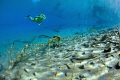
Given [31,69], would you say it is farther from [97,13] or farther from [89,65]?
[97,13]

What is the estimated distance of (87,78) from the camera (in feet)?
6.38

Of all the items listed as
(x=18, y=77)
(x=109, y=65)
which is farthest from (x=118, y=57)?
(x=18, y=77)

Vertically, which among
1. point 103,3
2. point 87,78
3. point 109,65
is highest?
point 103,3

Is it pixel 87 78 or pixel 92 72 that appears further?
pixel 92 72

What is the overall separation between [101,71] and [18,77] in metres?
1.62

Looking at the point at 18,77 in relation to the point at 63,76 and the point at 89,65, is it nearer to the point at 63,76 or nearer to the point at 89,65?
the point at 63,76

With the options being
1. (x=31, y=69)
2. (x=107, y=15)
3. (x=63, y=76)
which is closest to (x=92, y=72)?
(x=63, y=76)

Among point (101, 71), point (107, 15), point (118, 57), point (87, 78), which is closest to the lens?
point (87, 78)

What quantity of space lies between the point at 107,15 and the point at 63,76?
38983mm

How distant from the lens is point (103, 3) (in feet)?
112

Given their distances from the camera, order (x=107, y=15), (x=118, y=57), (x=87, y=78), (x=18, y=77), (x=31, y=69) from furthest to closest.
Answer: (x=107, y=15) < (x=31, y=69) < (x=118, y=57) < (x=18, y=77) < (x=87, y=78)

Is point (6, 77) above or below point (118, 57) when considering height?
below

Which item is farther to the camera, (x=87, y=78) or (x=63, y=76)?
(x=63, y=76)

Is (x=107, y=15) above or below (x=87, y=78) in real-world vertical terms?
above
